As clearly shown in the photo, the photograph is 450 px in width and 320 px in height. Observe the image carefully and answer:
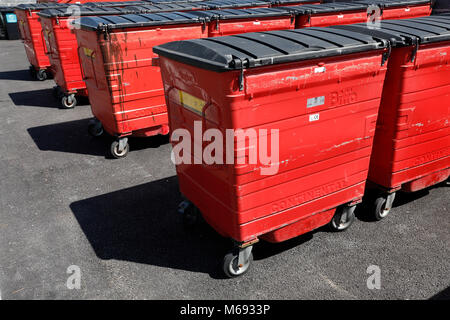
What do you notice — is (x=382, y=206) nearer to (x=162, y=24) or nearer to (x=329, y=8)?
(x=162, y=24)

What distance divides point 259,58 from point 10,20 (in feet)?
62.1

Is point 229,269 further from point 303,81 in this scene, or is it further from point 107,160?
point 107,160

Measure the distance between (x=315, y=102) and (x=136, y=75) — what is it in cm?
356

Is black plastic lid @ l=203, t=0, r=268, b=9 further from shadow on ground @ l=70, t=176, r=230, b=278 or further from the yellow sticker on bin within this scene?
the yellow sticker on bin

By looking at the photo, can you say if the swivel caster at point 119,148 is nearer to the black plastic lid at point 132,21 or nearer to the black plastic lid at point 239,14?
the black plastic lid at point 132,21

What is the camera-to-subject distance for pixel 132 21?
5.65m

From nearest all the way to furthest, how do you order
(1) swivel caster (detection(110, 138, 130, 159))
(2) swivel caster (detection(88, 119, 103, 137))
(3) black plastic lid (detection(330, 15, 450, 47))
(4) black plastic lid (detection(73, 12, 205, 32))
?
1. (3) black plastic lid (detection(330, 15, 450, 47))
2. (4) black plastic lid (detection(73, 12, 205, 32))
3. (1) swivel caster (detection(110, 138, 130, 159))
4. (2) swivel caster (detection(88, 119, 103, 137))

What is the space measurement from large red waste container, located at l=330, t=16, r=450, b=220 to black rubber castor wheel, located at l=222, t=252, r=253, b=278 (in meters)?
1.82

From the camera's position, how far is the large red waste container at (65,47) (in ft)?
26.3

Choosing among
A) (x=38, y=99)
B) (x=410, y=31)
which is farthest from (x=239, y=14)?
(x=38, y=99)

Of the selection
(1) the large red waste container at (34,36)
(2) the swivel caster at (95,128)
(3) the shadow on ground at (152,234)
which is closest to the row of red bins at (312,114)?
(3) the shadow on ground at (152,234)

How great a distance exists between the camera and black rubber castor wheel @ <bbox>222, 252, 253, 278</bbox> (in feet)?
11.8

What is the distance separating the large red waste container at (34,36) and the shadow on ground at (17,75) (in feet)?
1.93

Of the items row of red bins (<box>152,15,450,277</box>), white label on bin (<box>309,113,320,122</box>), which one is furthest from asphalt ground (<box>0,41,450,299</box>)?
white label on bin (<box>309,113,320,122</box>)
